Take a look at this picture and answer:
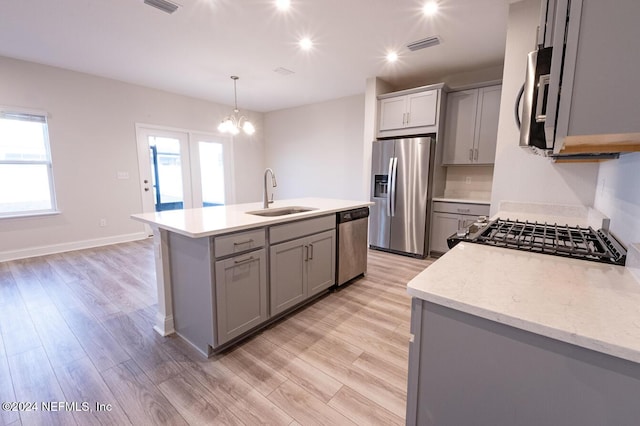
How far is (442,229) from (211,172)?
4.68 meters

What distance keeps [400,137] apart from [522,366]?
393cm

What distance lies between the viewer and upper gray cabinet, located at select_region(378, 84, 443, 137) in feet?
12.3

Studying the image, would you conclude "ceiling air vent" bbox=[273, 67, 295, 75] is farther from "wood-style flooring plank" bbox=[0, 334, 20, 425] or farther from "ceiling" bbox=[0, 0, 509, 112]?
"wood-style flooring plank" bbox=[0, 334, 20, 425]

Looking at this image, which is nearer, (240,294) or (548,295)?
(548,295)

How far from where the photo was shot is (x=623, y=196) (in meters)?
1.28

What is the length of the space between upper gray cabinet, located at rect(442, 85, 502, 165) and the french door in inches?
176

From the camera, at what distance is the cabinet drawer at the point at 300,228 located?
2.12 meters

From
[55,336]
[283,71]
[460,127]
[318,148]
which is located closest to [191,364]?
[55,336]

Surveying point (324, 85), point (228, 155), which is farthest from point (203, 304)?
point (228, 155)

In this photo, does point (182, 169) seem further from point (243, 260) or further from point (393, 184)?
→ point (243, 260)

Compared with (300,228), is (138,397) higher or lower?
lower

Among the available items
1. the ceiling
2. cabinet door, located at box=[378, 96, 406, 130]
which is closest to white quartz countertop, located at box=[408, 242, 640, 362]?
the ceiling

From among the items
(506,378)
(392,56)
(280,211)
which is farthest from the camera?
(392,56)

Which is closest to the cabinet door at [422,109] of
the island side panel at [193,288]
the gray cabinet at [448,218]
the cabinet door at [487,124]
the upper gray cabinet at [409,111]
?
the upper gray cabinet at [409,111]
